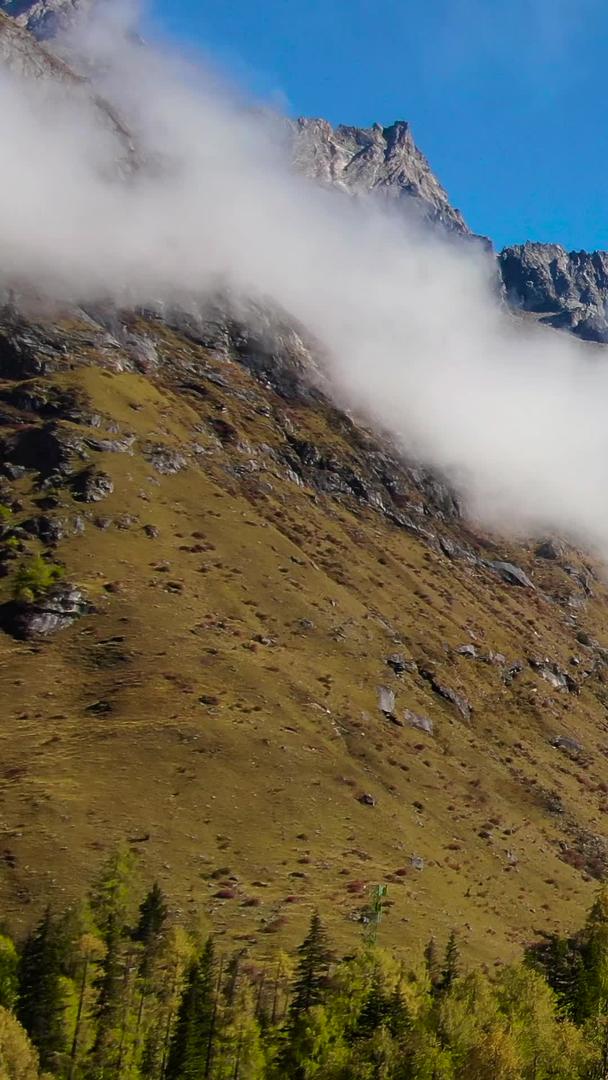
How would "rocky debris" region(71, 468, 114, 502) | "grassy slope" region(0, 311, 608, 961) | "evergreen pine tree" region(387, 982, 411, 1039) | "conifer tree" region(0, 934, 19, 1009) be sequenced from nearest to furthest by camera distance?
1. "evergreen pine tree" region(387, 982, 411, 1039)
2. "conifer tree" region(0, 934, 19, 1009)
3. "grassy slope" region(0, 311, 608, 961)
4. "rocky debris" region(71, 468, 114, 502)

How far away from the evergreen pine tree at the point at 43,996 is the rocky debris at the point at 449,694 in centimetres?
11328

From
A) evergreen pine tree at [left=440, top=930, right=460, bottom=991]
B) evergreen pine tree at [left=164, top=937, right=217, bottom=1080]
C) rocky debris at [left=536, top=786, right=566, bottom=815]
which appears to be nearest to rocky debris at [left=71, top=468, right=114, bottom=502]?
rocky debris at [left=536, top=786, right=566, bottom=815]

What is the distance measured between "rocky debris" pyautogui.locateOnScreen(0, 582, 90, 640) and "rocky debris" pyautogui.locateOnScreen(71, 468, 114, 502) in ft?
127

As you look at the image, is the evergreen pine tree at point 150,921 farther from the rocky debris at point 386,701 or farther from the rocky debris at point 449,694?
the rocky debris at point 449,694

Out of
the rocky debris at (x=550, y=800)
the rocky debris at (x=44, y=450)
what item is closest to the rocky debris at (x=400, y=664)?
the rocky debris at (x=550, y=800)

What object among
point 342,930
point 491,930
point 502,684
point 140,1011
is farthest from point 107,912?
point 502,684

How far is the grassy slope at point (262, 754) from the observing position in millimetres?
100062

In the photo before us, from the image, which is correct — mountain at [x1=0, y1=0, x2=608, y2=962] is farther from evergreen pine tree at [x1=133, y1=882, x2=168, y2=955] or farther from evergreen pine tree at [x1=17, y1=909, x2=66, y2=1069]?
evergreen pine tree at [x1=17, y1=909, x2=66, y2=1069]

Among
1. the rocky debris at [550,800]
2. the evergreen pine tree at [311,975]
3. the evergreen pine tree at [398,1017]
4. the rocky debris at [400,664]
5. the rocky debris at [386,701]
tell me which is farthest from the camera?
the rocky debris at [400,664]

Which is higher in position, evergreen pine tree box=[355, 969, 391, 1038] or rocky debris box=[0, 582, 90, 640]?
evergreen pine tree box=[355, 969, 391, 1038]

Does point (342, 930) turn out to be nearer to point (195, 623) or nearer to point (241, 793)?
point (241, 793)

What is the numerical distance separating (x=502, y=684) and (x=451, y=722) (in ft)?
103

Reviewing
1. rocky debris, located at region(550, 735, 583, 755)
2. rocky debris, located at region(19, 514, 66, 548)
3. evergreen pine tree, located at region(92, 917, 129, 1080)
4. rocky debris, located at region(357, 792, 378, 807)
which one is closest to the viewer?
evergreen pine tree, located at region(92, 917, 129, 1080)

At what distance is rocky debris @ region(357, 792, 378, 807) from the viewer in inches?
4929
